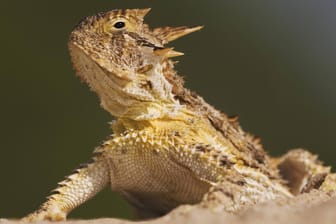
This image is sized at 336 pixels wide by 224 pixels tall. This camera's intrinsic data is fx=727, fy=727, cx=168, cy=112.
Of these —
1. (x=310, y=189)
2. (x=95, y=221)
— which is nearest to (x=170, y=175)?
(x=95, y=221)

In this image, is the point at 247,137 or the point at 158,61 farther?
the point at 247,137

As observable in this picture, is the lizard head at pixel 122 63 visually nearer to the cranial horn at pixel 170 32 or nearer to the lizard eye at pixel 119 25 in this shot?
the lizard eye at pixel 119 25

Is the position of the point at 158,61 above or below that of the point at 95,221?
above

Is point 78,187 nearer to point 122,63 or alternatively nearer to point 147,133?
point 147,133

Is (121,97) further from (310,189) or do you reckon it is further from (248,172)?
(310,189)

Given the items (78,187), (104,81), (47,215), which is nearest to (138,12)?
(104,81)

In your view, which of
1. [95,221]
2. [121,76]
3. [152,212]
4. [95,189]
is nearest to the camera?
[95,221]

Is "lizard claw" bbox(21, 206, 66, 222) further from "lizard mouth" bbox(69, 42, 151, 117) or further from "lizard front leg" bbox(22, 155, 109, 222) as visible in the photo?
"lizard mouth" bbox(69, 42, 151, 117)
